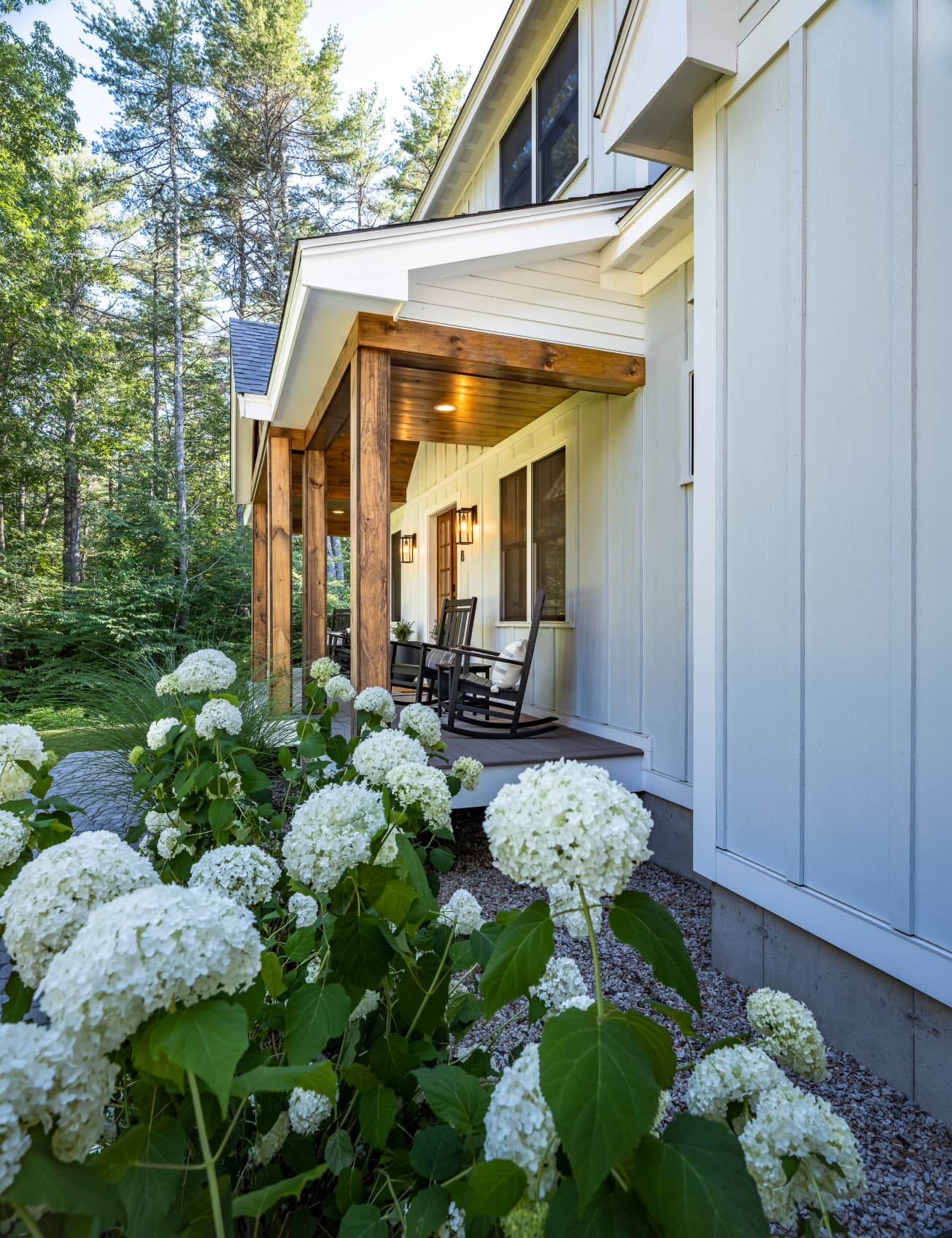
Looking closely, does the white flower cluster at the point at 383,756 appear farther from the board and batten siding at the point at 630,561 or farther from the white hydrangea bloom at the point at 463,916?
the board and batten siding at the point at 630,561

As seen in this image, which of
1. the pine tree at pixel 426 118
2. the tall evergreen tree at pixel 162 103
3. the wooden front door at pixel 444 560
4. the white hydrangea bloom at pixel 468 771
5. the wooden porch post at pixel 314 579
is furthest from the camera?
the pine tree at pixel 426 118

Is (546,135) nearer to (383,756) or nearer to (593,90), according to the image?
(593,90)

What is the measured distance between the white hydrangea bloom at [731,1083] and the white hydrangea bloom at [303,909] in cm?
70

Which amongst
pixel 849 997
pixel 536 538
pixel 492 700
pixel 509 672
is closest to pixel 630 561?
pixel 509 672

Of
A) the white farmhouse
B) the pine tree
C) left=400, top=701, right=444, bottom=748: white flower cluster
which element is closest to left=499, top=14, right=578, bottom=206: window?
the white farmhouse

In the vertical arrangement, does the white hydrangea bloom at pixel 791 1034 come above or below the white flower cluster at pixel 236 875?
below

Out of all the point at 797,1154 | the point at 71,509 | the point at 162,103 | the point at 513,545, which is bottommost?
the point at 797,1154

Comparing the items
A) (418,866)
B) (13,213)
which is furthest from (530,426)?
(13,213)

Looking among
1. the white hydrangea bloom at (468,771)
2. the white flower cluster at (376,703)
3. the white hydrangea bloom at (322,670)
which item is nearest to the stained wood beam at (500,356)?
the white hydrangea bloom at (322,670)

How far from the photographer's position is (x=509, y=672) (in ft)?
16.4

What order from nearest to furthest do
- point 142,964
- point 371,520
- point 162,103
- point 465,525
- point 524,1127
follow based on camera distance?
point 142,964
point 524,1127
point 371,520
point 465,525
point 162,103

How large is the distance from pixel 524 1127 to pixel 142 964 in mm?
363

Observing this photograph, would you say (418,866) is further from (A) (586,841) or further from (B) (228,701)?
(B) (228,701)

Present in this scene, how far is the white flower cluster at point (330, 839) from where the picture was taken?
2.84 feet
